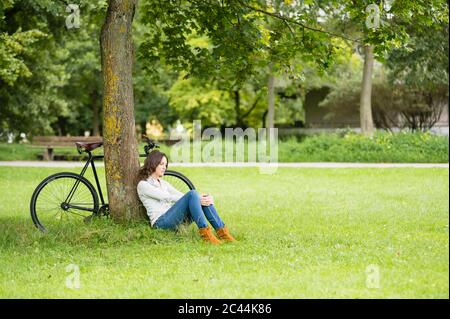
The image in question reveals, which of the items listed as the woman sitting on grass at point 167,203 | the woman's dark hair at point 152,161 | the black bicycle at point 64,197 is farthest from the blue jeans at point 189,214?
the black bicycle at point 64,197

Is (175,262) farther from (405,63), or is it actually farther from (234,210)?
(405,63)

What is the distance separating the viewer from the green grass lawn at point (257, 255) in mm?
6156

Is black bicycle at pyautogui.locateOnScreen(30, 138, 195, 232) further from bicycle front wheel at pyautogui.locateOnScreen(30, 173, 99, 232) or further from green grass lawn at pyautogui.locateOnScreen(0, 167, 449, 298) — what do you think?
green grass lawn at pyautogui.locateOnScreen(0, 167, 449, 298)

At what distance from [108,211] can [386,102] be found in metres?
28.8

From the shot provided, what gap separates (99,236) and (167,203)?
3.04ft

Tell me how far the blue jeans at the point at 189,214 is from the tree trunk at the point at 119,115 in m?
0.58

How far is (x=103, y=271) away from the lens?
7020 millimetres

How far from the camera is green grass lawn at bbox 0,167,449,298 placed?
242 inches

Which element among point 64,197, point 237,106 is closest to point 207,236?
point 64,197

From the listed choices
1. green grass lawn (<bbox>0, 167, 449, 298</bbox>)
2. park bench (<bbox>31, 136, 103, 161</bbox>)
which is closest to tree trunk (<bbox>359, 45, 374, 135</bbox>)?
park bench (<bbox>31, 136, 103, 161</bbox>)

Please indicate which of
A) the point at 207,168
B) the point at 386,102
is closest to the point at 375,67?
the point at 386,102

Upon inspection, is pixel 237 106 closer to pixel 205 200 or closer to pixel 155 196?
pixel 155 196

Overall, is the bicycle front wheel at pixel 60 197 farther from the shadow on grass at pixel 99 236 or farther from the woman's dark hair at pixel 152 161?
the woman's dark hair at pixel 152 161

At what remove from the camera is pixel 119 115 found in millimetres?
8953
